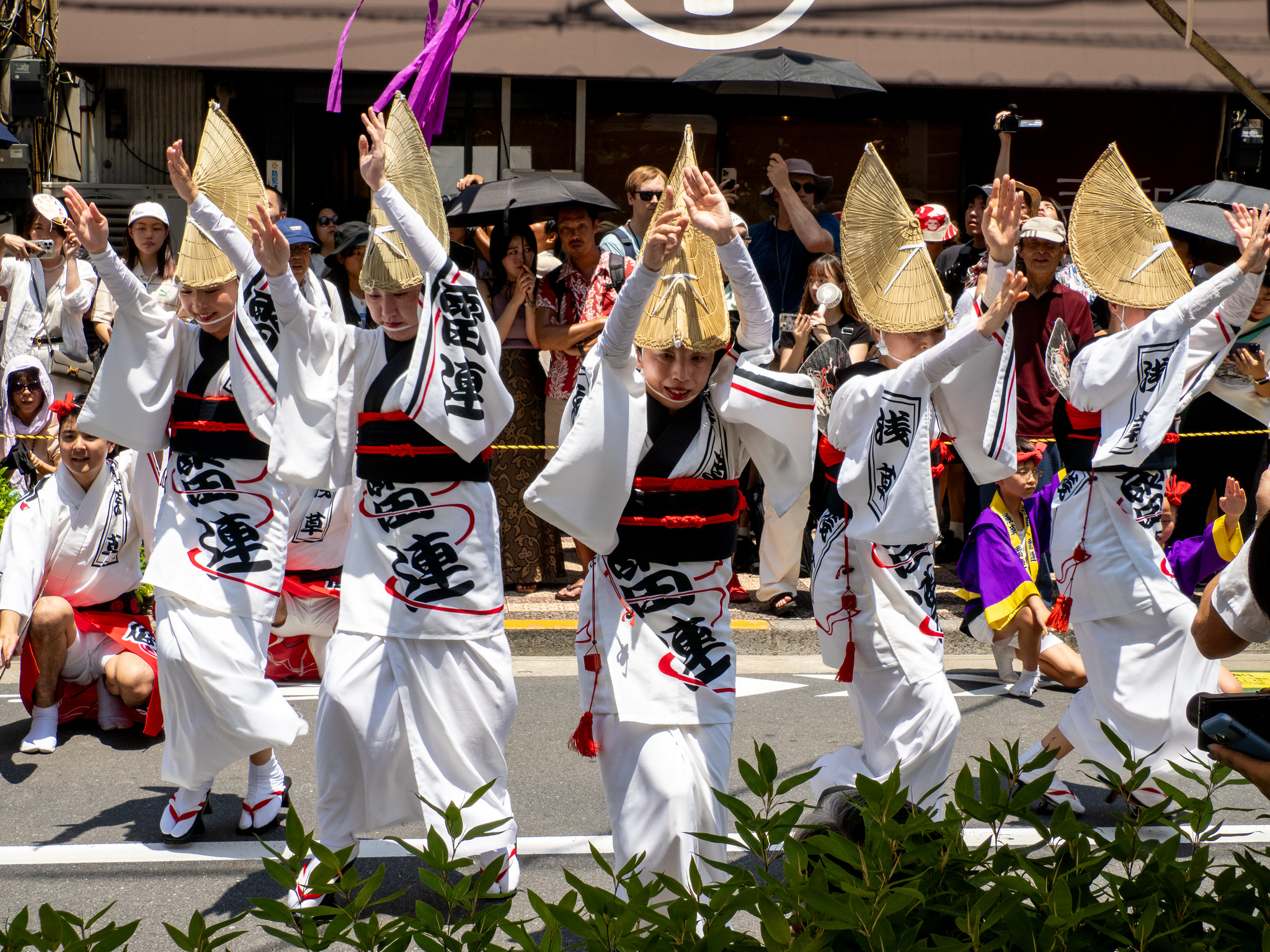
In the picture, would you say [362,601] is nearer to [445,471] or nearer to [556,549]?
[445,471]

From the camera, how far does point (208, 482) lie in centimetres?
411

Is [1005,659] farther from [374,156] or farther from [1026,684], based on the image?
[374,156]

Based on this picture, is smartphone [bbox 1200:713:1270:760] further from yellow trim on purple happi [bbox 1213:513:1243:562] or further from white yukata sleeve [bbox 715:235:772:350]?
yellow trim on purple happi [bbox 1213:513:1243:562]

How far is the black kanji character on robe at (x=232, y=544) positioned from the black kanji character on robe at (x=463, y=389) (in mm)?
958

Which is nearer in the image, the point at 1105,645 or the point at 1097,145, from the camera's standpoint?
the point at 1105,645

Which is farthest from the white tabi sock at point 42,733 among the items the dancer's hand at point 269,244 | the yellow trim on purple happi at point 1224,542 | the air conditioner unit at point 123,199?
the air conditioner unit at point 123,199

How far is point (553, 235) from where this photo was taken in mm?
8070

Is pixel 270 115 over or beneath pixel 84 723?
over

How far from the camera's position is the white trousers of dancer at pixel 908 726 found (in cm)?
371

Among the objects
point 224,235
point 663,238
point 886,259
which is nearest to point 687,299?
point 663,238

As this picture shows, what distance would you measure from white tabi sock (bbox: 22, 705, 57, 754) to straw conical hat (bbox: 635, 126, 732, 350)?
295cm

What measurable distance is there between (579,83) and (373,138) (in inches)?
233

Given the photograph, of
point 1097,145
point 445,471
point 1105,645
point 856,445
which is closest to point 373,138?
point 445,471

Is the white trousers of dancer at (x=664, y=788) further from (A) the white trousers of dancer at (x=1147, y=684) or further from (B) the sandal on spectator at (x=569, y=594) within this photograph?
(B) the sandal on spectator at (x=569, y=594)
